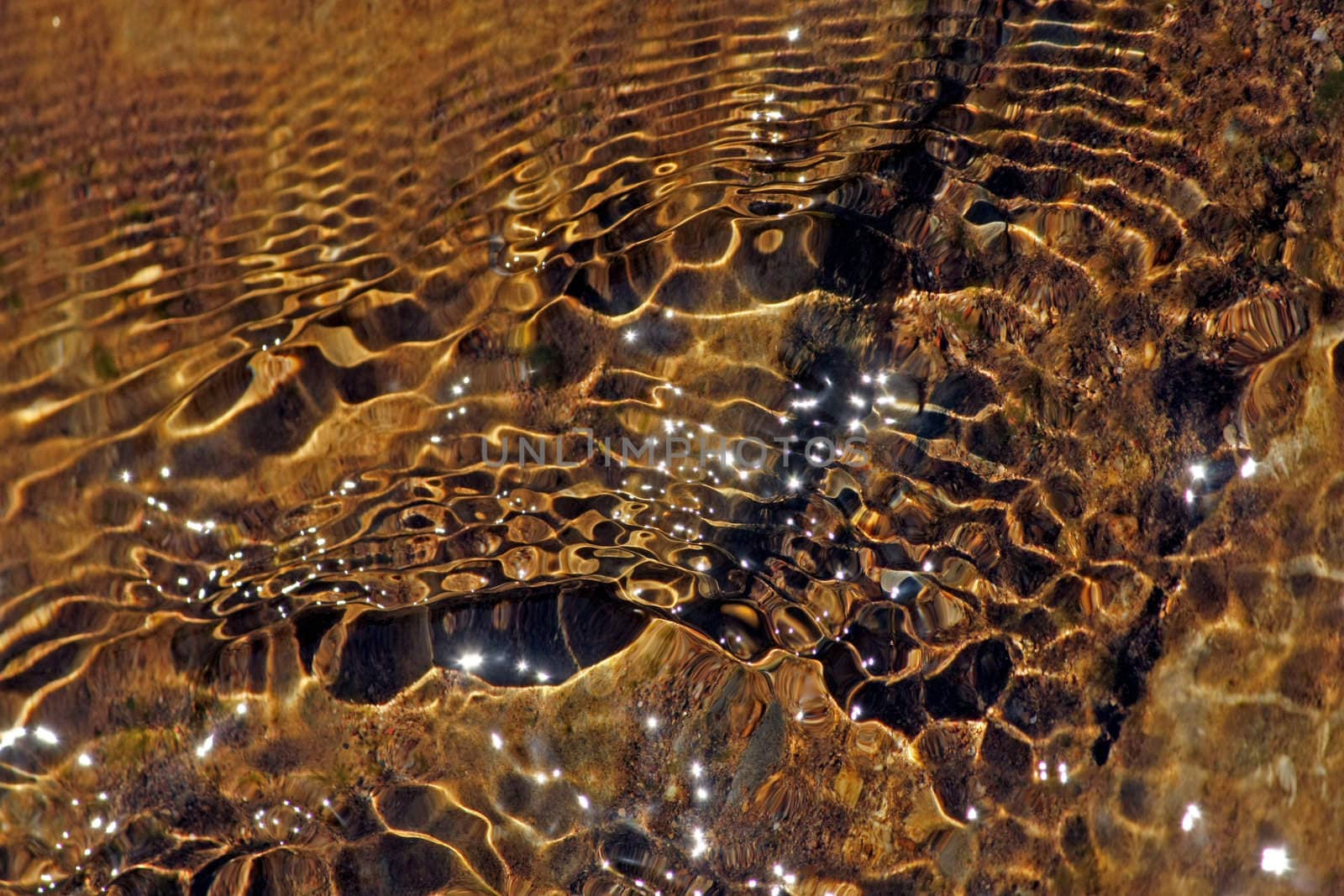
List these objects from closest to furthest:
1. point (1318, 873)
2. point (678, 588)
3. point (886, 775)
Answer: point (1318, 873), point (886, 775), point (678, 588)

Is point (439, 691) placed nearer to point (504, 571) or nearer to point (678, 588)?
point (504, 571)

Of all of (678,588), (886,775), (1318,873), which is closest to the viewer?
(1318,873)

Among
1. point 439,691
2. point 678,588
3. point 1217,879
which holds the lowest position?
point 1217,879

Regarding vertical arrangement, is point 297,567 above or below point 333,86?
below

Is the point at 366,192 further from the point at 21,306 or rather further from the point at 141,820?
the point at 141,820

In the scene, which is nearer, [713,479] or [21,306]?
[21,306]

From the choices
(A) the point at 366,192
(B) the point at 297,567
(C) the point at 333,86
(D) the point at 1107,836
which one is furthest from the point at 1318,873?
(C) the point at 333,86
